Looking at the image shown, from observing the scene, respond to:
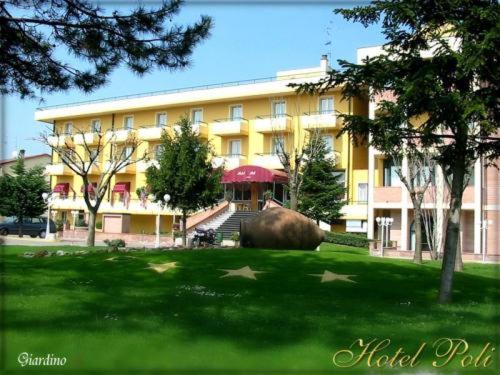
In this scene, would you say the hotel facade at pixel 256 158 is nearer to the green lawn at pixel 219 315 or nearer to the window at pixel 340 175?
the window at pixel 340 175

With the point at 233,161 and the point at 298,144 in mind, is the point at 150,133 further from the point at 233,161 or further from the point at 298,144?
the point at 298,144

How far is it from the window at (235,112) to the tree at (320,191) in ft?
34.3

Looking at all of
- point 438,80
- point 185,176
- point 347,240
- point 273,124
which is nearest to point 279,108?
point 273,124

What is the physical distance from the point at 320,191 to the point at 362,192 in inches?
193

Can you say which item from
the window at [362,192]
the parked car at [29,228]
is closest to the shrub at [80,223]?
the parked car at [29,228]

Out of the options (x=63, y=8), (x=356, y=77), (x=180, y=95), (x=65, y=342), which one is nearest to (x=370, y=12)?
(x=356, y=77)

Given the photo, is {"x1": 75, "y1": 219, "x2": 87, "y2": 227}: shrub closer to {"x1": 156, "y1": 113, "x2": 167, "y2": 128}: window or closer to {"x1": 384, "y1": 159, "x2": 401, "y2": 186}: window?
A: {"x1": 156, "y1": 113, "x2": 167, "y2": 128}: window

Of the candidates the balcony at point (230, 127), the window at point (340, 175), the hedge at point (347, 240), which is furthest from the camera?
the balcony at point (230, 127)

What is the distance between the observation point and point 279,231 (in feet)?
61.6

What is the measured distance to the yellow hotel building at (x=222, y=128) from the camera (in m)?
40.5

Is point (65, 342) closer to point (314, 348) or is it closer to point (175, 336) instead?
point (175, 336)

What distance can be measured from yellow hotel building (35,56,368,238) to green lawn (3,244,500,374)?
24681 millimetres

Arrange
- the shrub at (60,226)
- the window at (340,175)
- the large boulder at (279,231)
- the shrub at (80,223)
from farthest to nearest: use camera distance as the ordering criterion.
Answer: the shrub at (80,223)
the shrub at (60,226)
the window at (340,175)
the large boulder at (279,231)

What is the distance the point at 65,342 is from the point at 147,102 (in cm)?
4446
